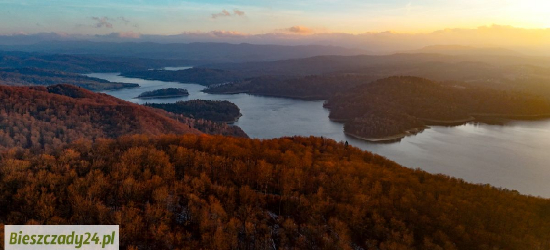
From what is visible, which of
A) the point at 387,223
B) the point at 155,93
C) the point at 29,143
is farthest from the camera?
the point at 155,93

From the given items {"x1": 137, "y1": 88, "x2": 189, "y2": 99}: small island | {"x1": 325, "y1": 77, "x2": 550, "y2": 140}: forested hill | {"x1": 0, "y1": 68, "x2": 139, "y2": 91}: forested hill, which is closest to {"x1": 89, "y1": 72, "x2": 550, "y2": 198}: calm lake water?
{"x1": 325, "y1": 77, "x2": 550, "y2": 140}: forested hill

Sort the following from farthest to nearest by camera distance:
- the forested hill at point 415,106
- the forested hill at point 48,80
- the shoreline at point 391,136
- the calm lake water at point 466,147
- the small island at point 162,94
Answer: the forested hill at point 48,80 → the small island at point 162,94 → the forested hill at point 415,106 → the shoreline at point 391,136 → the calm lake water at point 466,147

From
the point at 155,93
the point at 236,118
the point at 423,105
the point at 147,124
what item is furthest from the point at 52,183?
the point at 155,93

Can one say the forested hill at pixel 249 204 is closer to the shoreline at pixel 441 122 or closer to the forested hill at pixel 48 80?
the shoreline at pixel 441 122

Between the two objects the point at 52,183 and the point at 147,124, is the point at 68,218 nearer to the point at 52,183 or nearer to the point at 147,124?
the point at 52,183

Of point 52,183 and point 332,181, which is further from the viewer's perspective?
point 332,181

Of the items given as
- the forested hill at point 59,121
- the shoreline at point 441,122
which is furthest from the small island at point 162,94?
the shoreline at point 441,122

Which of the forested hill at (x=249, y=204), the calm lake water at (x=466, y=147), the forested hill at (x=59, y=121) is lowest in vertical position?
the calm lake water at (x=466, y=147)
